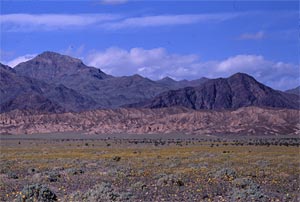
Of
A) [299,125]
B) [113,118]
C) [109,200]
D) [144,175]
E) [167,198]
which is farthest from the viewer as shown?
[113,118]

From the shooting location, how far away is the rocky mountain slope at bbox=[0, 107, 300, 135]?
136 meters

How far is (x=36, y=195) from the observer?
18000 millimetres

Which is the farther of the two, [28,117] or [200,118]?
[28,117]

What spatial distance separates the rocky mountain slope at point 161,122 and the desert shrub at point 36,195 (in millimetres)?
111835

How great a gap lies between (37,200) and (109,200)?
2360 millimetres

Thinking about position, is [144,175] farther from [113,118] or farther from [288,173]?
[113,118]

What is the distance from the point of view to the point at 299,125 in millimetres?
132500

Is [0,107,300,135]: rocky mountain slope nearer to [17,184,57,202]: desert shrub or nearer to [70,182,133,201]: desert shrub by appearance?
[70,182,133,201]: desert shrub

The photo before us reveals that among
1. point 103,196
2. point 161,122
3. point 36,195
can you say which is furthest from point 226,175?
point 161,122

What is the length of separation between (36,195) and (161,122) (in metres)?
131

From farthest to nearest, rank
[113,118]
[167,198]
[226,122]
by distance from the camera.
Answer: [113,118], [226,122], [167,198]

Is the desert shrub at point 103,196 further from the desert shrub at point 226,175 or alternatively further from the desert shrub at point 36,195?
the desert shrub at point 226,175

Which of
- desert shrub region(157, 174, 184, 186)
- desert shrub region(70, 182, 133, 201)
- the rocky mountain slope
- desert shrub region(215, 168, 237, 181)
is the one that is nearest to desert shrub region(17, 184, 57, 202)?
desert shrub region(70, 182, 133, 201)

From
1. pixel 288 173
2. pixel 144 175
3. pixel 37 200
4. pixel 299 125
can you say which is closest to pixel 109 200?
pixel 37 200
